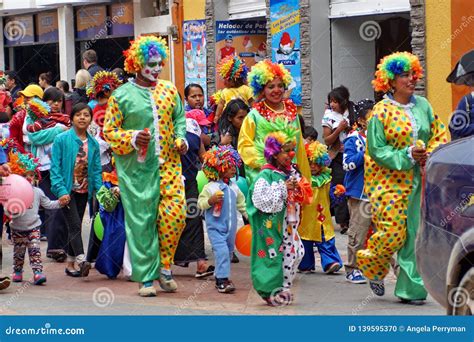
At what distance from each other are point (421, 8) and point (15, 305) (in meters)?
8.80

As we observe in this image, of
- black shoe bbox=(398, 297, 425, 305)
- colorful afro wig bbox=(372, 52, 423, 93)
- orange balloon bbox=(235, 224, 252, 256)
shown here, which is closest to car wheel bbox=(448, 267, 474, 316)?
black shoe bbox=(398, 297, 425, 305)

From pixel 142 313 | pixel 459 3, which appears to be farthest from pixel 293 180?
pixel 459 3

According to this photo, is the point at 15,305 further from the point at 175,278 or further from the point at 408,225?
the point at 408,225

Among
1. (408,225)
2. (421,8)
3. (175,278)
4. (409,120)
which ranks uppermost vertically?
(421,8)

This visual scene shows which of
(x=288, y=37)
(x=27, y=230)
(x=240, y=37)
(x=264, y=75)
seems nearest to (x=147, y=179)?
(x=264, y=75)

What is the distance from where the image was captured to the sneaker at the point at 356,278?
1055 cm

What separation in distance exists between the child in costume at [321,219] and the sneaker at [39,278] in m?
2.34

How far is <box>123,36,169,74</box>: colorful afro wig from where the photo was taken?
9.93 metres

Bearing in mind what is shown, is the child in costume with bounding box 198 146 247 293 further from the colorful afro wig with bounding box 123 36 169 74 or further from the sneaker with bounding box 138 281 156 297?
the colorful afro wig with bounding box 123 36 169 74

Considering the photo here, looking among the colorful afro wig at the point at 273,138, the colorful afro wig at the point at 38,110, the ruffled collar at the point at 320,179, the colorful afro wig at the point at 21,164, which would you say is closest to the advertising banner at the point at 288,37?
the colorful afro wig at the point at 38,110

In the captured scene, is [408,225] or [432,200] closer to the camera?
[432,200]

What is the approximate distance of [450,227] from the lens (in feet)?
22.5

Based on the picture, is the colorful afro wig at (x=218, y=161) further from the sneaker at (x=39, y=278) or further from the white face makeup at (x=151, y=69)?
the sneaker at (x=39, y=278)

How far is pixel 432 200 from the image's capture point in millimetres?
7180
